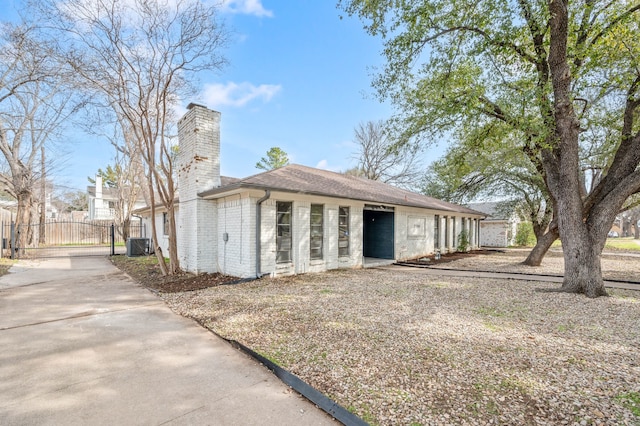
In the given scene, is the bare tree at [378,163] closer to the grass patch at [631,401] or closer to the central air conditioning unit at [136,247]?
the central air conditioning unit at [136,247]

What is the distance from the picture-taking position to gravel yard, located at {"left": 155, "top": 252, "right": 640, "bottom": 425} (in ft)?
8.21

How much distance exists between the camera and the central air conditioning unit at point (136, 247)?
45.3 feet

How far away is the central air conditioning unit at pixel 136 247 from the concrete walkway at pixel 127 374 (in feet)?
28.3

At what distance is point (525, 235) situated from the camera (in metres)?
24.9

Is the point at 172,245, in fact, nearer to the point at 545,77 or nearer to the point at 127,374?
the point at 127,374

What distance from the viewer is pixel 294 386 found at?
287 centimetres

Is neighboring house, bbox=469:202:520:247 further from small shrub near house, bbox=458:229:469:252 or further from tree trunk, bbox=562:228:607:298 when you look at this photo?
tree trunk, bbox=562:228:607:298

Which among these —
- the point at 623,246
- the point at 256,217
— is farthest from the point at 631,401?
the point at 623,246

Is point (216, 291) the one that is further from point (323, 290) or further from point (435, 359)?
point (435, 359)

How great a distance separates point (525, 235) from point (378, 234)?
62.2 ft

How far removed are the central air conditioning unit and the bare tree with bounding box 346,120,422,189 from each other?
19.8m

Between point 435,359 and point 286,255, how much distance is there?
19.4 feet

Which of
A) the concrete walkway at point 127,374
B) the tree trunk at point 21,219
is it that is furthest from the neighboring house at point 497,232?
the tree trunk at point 21,219

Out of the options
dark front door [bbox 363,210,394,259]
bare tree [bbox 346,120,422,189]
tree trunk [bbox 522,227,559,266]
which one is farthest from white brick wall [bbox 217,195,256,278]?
bare tree [bbox 346,120,422,189]
